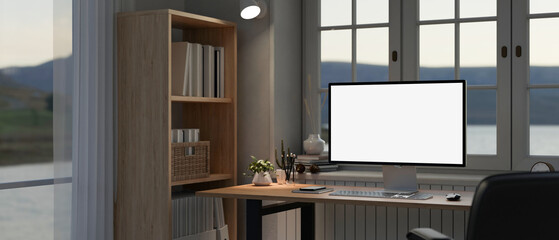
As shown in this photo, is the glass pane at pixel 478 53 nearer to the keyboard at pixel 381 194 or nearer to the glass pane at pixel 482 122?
the glass pane at pixel 482 122

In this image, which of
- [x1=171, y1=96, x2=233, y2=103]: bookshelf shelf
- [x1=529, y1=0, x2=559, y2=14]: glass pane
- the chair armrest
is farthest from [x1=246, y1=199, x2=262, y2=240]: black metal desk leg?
[x1=529, y1=0, x2=559, y2=14]: glass pane

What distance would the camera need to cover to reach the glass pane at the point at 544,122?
3.82m

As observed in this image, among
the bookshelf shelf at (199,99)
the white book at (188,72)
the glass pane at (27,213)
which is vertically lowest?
the glass pane at (27,213)

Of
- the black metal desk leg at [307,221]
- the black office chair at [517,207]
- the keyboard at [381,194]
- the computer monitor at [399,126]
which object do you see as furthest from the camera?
the black metal desk leg at [307,221]

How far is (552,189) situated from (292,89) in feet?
7.74

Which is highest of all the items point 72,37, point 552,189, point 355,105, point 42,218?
point 72,37

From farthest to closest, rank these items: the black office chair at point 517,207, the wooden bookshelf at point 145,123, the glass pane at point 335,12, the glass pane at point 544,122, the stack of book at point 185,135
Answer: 1. the glass pane at point 335,12
2. the glass pane at point 544,122
3. the stack of book at point 185,135
4. the wooden bookshelf at point 145,123
5. the black office chair at point 517,207

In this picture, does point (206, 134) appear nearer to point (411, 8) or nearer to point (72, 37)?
point (72, 37)

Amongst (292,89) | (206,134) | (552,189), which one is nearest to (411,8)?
(292,89)

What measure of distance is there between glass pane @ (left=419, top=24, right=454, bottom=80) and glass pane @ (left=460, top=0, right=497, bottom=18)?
0.11 metres

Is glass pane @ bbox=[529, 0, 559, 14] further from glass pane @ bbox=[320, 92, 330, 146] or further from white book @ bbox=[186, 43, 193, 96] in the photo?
white book @ bbox=[186, 43, 193, 96]

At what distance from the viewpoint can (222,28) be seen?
13.5ft

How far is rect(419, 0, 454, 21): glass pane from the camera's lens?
406 cm

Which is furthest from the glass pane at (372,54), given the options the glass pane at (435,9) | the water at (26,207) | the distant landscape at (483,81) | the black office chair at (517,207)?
the black office chair at (517,207)
